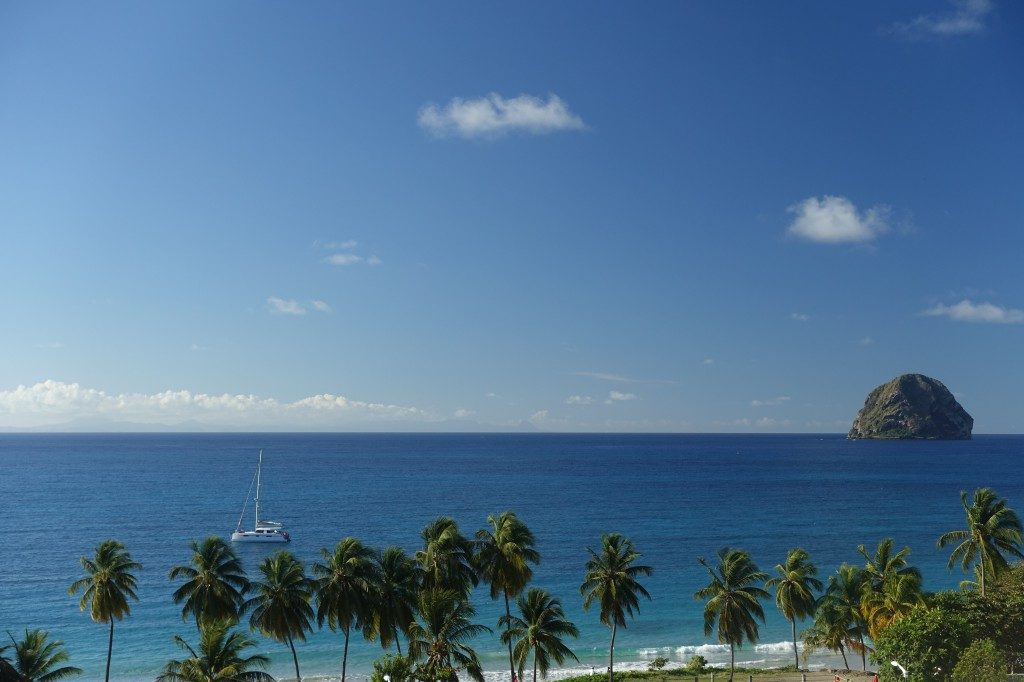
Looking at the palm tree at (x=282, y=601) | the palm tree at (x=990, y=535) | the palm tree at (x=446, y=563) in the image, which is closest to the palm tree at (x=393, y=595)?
the palm tree at (x=446, y=563)

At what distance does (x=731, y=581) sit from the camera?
167 ft

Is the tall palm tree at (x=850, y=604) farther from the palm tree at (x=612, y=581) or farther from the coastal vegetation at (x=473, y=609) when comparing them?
the palm tree at (x=612, y=581)

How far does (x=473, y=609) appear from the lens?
44.5 m

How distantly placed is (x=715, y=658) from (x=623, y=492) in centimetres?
11607

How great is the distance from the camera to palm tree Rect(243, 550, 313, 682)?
45.8 m

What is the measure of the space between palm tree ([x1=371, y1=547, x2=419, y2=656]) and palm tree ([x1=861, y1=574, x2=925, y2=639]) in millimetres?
29412

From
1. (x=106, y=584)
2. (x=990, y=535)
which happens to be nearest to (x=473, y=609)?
(x=106, y=584)

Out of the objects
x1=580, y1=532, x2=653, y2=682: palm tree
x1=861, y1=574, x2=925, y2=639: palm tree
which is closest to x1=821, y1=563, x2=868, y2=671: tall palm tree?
Result: x1=861, y1=574, x2=925, y2=639: palm tree

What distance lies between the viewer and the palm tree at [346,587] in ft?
150

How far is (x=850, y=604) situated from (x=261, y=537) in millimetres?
92894

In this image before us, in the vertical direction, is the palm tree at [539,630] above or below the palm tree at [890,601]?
below

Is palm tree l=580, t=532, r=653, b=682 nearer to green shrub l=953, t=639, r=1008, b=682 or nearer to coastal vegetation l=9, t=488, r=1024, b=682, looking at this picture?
coastal vegetation l=9, t=488, r=1024, b=682

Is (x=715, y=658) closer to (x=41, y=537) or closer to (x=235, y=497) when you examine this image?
(x=41, y=537)

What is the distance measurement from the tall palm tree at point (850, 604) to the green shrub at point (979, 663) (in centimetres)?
1910
